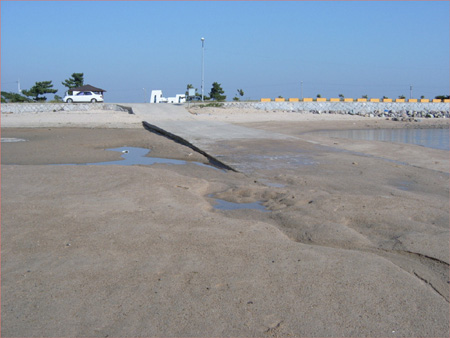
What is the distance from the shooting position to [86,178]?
8180 mm

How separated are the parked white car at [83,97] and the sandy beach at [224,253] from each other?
31509 mm

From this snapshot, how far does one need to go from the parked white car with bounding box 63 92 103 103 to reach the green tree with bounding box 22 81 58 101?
6.17 m

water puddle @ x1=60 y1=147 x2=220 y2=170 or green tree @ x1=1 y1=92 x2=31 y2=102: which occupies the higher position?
green tree @ x1=1 y1=92 x2=31 y2=102

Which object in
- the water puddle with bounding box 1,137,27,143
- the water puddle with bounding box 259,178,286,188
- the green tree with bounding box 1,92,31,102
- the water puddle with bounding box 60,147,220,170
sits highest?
the green tree with bounding box 1,92,31,102

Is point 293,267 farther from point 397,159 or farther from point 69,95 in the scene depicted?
point 69,95

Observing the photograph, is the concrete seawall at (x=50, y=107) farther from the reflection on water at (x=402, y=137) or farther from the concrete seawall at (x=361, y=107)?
the reflection on water at (x=402, y=137)

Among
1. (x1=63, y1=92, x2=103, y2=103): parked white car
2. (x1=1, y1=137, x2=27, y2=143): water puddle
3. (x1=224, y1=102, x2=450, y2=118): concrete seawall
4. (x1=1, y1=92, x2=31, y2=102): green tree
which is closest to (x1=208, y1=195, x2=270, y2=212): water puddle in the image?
(x1=1, y1=137, x2=27, y2=143): water puddle

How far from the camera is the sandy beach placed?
3371 millimetres

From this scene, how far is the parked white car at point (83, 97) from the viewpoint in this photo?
38.8 m

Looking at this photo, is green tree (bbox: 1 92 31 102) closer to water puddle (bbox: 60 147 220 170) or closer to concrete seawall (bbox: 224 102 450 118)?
concrete seawall (bbox: 224 102 450 118)

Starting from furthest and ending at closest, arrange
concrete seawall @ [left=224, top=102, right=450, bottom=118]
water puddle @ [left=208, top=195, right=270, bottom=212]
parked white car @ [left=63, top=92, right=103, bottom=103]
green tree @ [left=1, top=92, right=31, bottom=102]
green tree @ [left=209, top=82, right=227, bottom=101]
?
green tree @ [left=209, top=82, right=227, bottom=101] < green tree @ [left=1, top=92, right=31, bottom=102] < parked white car @ [left=63, top=92, right=103, bottom=103] < concrete seawall @ [left=224, top=102, right=450, bottom=118] < water puddle @ [left=208, top=195, right=270, bottom=212]

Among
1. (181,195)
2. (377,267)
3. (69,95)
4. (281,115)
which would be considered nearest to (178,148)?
(181,195)

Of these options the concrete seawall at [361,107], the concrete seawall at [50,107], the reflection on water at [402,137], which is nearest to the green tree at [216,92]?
the concrete seawall at [361,107]

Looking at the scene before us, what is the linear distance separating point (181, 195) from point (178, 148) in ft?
24.1
